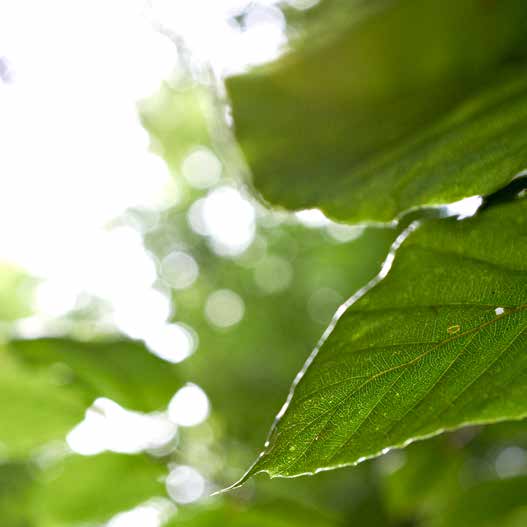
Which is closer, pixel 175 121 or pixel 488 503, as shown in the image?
pixel 488 503

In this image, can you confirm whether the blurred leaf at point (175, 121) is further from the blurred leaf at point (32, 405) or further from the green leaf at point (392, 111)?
the green leaf at point (392, 111)

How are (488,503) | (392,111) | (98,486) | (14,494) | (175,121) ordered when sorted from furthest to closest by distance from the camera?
(175,121)
(14,494)
(98,486)
(488,503)
(392,111)

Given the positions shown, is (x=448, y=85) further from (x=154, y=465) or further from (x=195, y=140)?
(x=195, y=140)

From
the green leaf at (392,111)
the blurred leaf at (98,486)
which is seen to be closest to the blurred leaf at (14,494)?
the blurred leaf at (98,486)

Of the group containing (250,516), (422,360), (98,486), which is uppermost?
(98,486)

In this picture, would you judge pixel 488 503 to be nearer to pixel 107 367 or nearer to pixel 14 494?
pixel 107 367

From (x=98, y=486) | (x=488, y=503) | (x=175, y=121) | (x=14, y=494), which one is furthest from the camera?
(x=175, y=121)

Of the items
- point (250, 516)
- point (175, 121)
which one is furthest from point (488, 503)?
point (175, 121)

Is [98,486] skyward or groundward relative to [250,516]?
skyward
